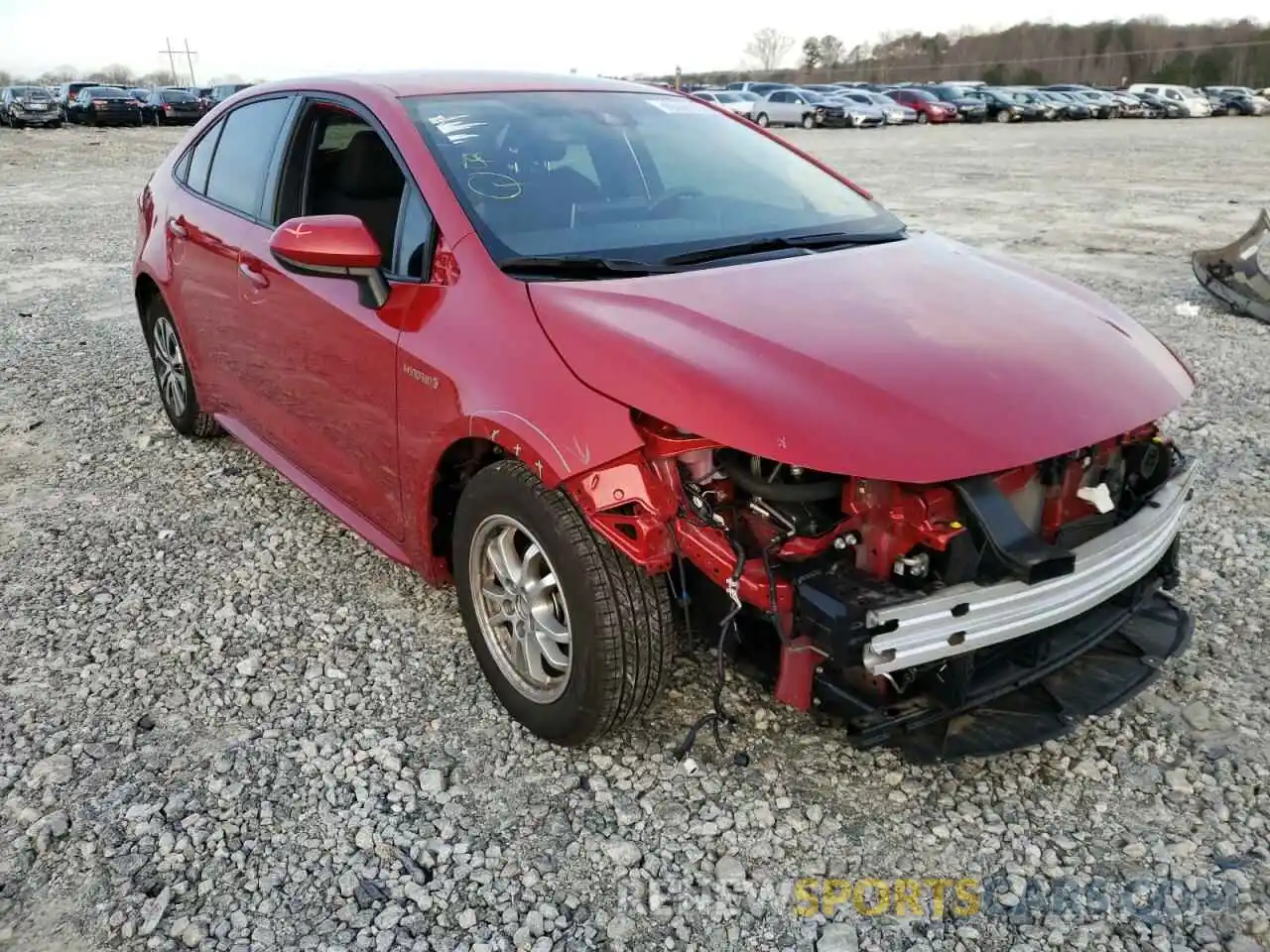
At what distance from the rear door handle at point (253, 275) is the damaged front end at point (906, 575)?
74.5 inches

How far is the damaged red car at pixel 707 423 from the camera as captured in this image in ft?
7.43

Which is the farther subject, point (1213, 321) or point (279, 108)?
point (1213, 321)

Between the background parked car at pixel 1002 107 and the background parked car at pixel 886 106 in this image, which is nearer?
the background parked car at pixel 886 106

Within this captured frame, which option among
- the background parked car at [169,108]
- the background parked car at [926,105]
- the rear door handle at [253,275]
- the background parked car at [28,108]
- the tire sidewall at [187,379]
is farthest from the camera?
the background parked car at [926,105]

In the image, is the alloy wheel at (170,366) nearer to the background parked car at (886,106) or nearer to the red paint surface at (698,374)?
the red paint surface at (698,374)

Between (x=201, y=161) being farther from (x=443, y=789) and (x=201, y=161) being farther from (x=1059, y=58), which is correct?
(x=1059, y=58)

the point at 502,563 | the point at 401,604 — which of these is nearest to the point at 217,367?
the point at 401,604

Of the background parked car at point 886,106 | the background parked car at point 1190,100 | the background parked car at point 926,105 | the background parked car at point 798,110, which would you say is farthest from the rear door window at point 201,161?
the background parked car at point 1190,100

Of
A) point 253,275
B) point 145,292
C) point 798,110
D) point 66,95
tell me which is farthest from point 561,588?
point 66,95

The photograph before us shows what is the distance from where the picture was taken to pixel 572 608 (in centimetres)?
254

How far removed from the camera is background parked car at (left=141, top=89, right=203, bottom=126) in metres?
35.7

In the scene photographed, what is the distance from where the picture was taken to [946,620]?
86.7 inches

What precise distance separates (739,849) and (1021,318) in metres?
1.59

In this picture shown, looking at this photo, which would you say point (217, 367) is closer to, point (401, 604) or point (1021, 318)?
point (401, 604)
